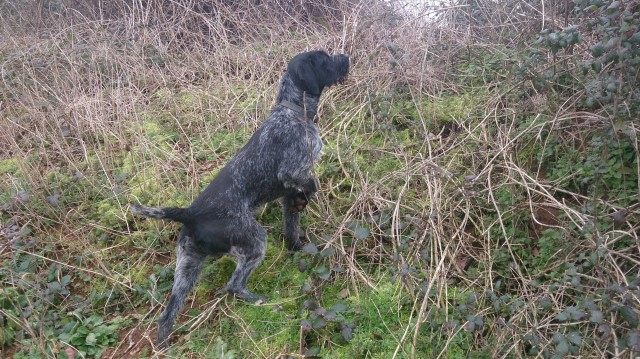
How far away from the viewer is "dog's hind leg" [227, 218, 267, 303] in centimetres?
396

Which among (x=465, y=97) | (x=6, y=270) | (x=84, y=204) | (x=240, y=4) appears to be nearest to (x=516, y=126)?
(x=465, y=97)

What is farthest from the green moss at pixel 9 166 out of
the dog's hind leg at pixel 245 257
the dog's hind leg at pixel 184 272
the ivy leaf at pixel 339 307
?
the ivy leaf at pixel 339 307

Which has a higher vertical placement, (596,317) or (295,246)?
(596,317)

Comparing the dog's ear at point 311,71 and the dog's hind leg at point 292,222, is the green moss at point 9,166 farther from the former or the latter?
the dog's ear at point 311,71

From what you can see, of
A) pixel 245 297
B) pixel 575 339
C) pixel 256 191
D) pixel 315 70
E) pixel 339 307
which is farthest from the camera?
pixel 315 70

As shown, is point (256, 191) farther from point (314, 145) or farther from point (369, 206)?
point (369, 206)

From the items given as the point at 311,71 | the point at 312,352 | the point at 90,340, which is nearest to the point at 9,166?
the point at 90,340

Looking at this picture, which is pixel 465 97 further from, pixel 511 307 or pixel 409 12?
pixel 511 307

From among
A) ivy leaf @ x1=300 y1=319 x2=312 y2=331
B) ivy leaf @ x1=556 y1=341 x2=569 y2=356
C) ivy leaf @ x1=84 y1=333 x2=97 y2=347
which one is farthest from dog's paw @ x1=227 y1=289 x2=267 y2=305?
ivy leaf @ x1=556 y1=341 x2=569 y2=356

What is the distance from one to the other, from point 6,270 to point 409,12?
5.61 meters

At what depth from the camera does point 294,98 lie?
14.9 ft

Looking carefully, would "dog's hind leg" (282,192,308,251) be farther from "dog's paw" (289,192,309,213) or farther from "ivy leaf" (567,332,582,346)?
"ivy leaf" (567,332,582,346)

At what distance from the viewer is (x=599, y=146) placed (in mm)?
3742

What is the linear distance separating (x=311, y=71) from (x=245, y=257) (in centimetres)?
169
